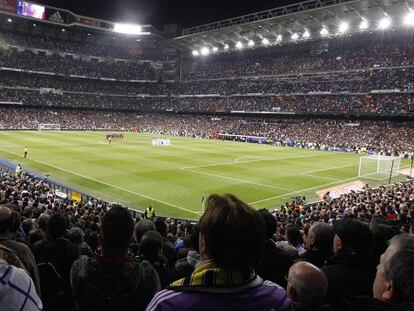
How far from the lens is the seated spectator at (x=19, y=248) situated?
10.8 feet

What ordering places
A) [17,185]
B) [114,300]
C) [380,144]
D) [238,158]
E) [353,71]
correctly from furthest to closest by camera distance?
[353,71], [380,144], [238,158], [17,185], [114,300]

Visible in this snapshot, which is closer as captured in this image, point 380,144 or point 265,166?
point 265,166

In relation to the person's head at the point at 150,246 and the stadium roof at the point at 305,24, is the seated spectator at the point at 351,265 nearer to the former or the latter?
the person's head at the point at 150,246

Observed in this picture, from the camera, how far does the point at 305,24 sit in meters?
75.3

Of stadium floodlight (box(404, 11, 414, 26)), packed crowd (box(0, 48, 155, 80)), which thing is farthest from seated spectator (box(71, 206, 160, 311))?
packed crowd (box(0, 48, 155, 80))

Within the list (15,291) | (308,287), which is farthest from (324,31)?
(15,291)

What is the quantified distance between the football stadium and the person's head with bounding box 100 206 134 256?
14mm

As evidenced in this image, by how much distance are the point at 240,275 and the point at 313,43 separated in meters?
89.5

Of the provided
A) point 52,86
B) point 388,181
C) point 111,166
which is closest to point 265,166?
point 388,181

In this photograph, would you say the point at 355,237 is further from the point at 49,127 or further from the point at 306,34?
the point at 49,127

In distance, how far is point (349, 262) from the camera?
4148 mm

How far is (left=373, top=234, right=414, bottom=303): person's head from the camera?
231 centimetres

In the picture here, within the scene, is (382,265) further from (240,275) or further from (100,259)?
(100,259)

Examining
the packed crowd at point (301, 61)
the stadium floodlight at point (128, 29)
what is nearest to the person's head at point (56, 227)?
the packed crowd at point (301, 61)
